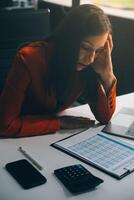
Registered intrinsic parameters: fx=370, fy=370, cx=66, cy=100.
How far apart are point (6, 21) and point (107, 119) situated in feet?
2.82

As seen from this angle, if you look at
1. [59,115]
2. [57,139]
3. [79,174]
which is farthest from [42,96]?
[79,174]

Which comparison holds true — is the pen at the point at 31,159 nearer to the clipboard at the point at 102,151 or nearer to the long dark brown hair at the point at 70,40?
the clipboard at the point at 102,151

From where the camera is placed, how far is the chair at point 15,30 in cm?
206

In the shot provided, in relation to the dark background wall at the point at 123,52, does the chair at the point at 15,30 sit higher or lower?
higher

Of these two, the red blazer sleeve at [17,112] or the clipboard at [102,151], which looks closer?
the clipboard at [102,151]

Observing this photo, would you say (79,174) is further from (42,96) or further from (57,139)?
(42,96)

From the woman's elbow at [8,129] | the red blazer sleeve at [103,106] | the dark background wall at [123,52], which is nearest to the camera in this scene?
the woman's elbow at [8,129]

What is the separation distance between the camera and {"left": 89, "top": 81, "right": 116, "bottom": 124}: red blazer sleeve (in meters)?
1.59

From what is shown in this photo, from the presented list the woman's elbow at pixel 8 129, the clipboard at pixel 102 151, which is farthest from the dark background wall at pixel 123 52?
the woman's elbow at pixel 8 129

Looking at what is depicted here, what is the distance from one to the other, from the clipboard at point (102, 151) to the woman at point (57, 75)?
0.11 meters

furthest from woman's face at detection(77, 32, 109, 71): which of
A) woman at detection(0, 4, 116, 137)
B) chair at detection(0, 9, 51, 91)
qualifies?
chair at detection(0, 9, 51, 91)

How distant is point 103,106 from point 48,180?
603 millimetres

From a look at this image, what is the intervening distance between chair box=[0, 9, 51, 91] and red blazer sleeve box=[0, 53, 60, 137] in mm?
648

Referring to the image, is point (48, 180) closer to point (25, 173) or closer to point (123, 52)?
point (25, 173)
